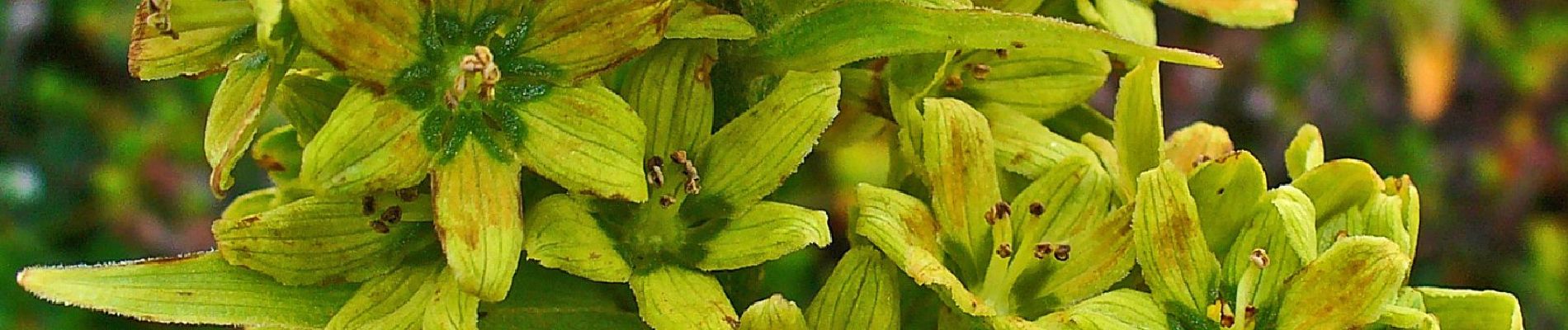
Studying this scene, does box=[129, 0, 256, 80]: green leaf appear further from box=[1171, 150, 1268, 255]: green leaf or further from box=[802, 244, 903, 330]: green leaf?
box=[1171, 150, 1268, 255]: green leaf

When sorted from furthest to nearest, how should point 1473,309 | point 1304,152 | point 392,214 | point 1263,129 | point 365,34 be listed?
1. point 1263,129
2. point 1304,152
3. point 1473,309
4. point 392,214
5. point 365,34

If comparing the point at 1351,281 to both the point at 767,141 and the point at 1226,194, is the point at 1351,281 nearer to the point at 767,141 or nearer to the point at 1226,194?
the point at 1226,194

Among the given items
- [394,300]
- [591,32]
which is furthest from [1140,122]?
[394,300]

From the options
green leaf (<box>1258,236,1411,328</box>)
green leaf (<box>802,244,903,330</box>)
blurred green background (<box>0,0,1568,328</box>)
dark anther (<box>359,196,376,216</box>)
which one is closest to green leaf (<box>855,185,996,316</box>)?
green leaf (<box>802,244,903,330</box>)

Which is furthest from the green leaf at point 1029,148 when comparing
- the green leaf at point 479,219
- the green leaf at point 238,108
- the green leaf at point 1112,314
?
the green leaf at point 238,108

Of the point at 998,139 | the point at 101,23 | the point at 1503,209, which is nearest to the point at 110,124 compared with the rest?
the point at 101,23
